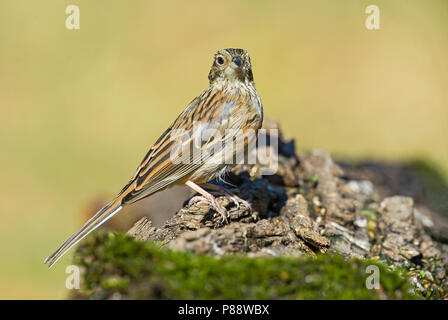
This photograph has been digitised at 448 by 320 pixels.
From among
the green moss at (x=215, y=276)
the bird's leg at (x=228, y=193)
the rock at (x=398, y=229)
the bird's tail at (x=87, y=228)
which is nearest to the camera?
the green moss at (x=215, y=276)

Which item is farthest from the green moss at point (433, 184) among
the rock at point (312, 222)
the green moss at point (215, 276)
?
the green moss at point (215, 276)

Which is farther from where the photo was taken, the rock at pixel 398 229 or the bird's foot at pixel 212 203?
the rock at pixel 398 229

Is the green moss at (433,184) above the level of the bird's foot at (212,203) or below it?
below

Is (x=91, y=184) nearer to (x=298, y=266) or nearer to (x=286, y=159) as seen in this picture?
(x=286, y=159)

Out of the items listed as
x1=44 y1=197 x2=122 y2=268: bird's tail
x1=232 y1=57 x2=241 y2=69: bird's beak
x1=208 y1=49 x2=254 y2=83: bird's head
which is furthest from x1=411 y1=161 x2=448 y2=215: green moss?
x1=44 y1=197 x2=122 y2=268: bird's tail

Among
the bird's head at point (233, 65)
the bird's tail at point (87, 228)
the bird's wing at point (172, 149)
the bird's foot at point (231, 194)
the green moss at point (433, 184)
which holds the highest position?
the bird's head at point (233, 65)

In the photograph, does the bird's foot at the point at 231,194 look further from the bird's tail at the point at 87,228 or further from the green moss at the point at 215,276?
the green moss at the point at 215,276

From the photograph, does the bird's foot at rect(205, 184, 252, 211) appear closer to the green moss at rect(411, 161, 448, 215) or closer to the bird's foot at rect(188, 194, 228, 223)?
the bird's foot at rect(188, 194, 228, 223)
